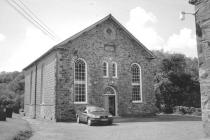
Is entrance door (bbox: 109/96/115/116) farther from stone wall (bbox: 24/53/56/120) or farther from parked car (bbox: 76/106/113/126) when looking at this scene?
stone wall (bbox: 24/53/56/120)

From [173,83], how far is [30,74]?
21.5 meters

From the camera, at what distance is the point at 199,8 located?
345cm

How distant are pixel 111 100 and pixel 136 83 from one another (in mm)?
3606

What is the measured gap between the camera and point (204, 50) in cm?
337

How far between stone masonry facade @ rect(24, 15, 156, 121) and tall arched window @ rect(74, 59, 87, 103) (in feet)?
1.28

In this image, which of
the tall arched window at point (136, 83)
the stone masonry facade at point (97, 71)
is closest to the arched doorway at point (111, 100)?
the stone masonry facade at point (97, 71)

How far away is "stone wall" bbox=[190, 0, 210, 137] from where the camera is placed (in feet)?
10.8

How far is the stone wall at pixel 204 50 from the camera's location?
3283mm

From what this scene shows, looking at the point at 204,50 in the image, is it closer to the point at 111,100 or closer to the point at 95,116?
the point at 95,116

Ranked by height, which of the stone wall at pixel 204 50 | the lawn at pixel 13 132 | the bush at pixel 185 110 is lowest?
the bush at pixel 185 110

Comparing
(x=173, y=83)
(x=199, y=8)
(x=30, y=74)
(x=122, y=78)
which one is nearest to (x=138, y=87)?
(x=122, y=78)

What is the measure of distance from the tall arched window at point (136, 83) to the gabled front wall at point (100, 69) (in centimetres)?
46

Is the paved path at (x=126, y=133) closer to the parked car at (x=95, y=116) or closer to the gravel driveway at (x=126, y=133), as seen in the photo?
the gravel driveway at (x=126, y=133)

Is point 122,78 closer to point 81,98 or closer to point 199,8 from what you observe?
point 81,98
